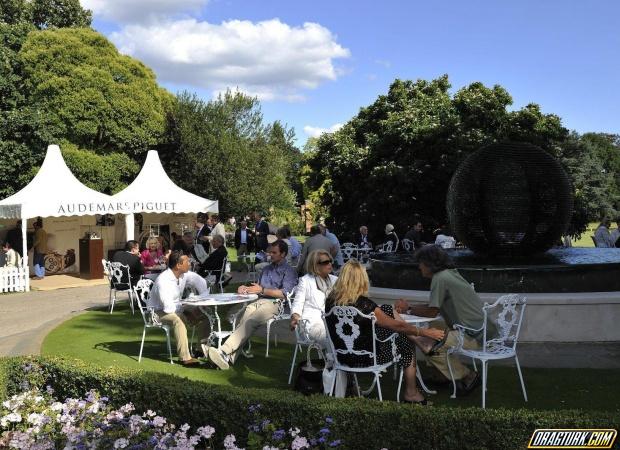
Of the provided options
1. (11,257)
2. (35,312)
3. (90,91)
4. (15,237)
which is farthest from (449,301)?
(90,91)

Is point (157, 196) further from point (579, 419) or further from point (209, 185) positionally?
point (579, 419)

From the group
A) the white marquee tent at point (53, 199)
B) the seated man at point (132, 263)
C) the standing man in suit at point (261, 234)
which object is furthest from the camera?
the white marquee tent at point (53, 199)

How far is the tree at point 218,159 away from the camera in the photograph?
35.2 meters

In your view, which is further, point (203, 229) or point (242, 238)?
point (242, 238)

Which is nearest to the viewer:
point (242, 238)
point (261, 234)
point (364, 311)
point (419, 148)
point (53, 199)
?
point (364, 311)

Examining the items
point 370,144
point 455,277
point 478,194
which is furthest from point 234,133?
point 455,277

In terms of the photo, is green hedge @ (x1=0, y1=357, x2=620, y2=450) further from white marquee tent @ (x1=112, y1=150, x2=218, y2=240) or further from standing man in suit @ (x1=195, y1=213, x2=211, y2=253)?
white marquee tent @ (x1=112, y1=150, x2=218, y2=240)

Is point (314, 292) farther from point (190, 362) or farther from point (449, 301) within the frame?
point (190, 362)

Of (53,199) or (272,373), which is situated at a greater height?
(53,199)

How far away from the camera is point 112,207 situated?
20328 millimetres

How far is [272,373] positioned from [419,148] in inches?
804

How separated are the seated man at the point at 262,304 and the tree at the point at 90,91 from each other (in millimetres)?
25688

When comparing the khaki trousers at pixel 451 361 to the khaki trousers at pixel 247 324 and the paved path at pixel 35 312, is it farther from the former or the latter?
the paved path at pixel 35 312

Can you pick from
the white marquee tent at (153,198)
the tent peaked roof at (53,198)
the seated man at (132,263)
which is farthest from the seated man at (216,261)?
the white marquee tent at (153,198)
